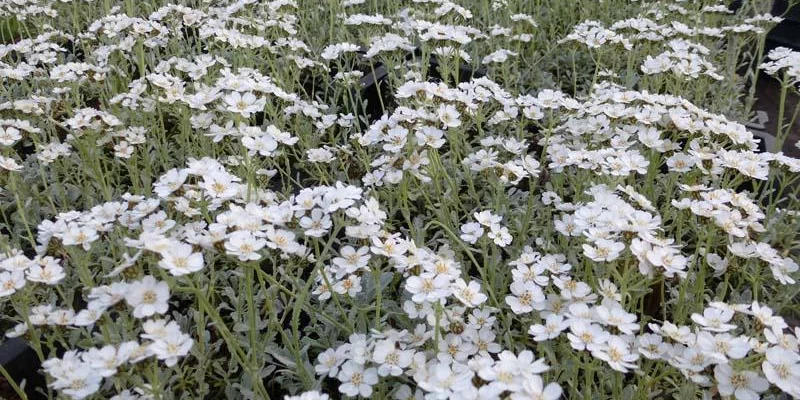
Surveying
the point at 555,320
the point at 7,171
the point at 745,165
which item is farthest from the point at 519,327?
the point at 7,171

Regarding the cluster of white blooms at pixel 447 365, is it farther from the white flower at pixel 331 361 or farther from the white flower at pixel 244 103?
the white flower at pixel 244 103

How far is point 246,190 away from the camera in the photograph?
1.50 m

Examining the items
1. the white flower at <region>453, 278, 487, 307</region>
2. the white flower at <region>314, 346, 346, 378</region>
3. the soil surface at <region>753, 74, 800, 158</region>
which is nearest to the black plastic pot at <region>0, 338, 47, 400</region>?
the white flower at <region>314, 346, 346, 378</region>

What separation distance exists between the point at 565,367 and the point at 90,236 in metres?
1.06

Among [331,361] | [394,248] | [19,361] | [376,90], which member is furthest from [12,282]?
[376,90]

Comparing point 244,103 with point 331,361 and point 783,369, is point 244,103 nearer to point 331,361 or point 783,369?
point 331,361

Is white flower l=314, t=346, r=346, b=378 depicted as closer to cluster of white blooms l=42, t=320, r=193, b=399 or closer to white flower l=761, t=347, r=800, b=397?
cluster of white blooms l=42, t=320, r=193, b=399

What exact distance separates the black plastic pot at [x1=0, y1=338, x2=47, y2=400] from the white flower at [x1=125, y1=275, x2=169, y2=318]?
76 centimetres

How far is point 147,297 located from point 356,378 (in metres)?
0.42

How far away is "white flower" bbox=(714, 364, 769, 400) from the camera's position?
3.80 ft

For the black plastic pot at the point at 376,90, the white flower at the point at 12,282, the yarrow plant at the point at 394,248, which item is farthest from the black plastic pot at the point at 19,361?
the black plastic pot at the point at 376,90

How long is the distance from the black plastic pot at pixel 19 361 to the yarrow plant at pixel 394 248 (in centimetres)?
2

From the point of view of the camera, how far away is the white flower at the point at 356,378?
125cm

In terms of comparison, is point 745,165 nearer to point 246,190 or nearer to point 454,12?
point 246,190
